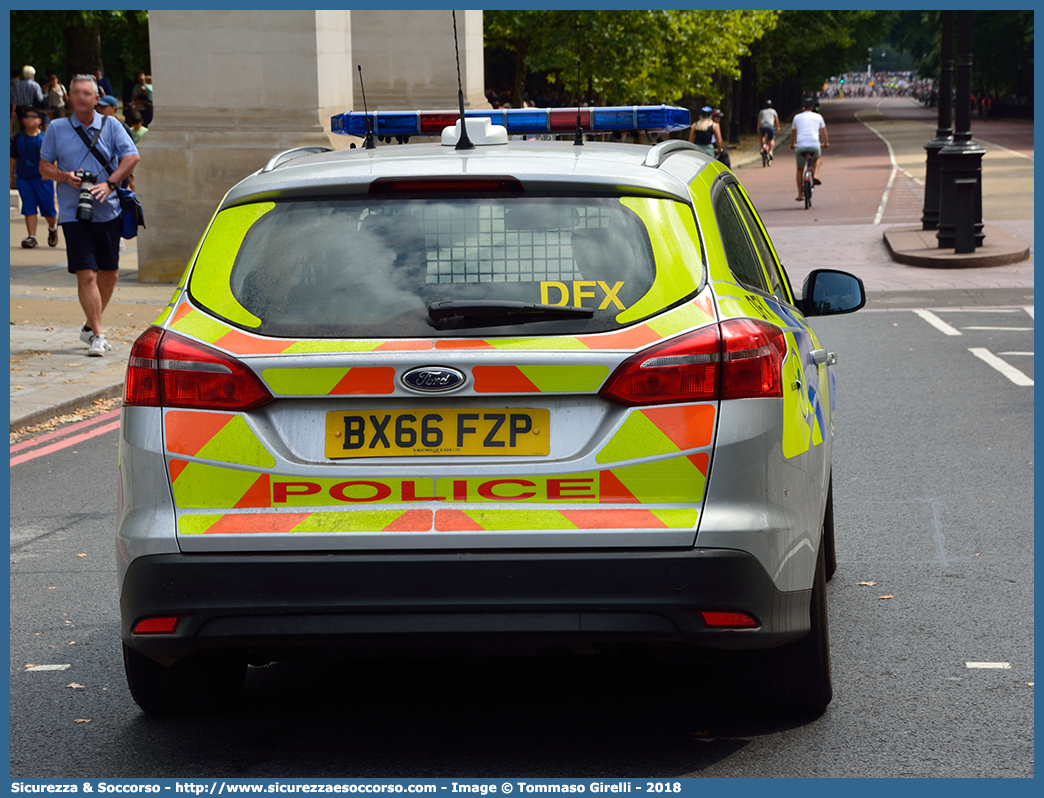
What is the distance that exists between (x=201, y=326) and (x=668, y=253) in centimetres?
121

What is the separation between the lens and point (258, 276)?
12.5ft

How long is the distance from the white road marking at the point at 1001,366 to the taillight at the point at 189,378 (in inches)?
318

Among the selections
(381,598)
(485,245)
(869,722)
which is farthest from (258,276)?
(869,722)

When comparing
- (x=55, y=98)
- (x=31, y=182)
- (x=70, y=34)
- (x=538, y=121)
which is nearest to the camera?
(x=538, y=121)

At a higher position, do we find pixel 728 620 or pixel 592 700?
pixel 728 620

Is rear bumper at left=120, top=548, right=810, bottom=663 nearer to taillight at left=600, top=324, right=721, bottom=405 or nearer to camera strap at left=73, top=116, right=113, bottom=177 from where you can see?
taillight at left=600, top=324, right=721, bottom=405

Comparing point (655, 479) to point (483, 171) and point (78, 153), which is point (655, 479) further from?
point (78, 153)

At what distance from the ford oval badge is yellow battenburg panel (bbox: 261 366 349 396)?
0.16 metres

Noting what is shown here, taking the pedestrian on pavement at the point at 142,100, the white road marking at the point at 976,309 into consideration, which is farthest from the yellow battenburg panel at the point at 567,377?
the pedestrian on pavement at the point at 142,100

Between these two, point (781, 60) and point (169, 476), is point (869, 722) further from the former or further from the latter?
point (781, 60)

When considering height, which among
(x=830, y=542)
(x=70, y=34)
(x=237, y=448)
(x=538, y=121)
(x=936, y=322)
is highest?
(x=70, y=34)

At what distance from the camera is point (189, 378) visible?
3.72 metres

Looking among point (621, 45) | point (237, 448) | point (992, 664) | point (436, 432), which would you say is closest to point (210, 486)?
point (237, 448)

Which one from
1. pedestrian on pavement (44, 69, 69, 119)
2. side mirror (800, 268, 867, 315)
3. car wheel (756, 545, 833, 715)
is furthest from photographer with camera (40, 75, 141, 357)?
pedestrian on pavement (44, 69, 69, 119)
